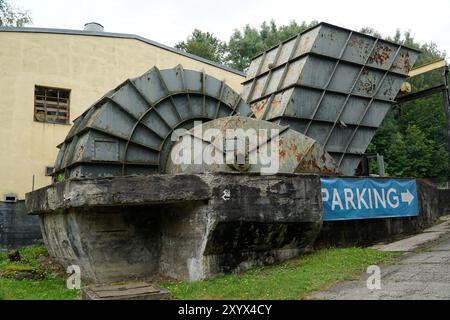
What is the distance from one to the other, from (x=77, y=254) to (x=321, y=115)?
746 centimetres

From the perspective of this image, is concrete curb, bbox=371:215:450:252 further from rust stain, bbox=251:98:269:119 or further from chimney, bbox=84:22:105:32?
chimney, bbox=84:22:105:32

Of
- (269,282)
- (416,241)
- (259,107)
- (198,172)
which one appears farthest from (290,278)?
(259,107)

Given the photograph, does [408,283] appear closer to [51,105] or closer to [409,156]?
[51,105]

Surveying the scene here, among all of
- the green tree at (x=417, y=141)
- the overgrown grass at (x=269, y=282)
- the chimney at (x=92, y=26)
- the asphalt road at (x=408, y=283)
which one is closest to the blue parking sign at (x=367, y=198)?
the overgrown grass at (x=269, y=282)

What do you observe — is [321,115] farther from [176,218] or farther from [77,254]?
[77,254]

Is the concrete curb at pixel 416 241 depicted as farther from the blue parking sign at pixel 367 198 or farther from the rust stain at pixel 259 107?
the rust stain at pixel 259 107

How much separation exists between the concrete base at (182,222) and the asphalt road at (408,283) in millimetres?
1949

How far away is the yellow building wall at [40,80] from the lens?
15719mm

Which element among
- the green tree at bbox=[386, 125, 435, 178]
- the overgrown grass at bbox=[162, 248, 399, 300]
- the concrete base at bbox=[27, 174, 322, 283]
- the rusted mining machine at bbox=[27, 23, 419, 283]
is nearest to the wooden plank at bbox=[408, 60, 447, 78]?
the rusted mining machine at bbox=[27, 23, 419, 283]

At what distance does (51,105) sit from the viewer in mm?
16984

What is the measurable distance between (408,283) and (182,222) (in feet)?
13.1

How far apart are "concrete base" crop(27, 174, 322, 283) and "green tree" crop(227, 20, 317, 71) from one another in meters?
35.5

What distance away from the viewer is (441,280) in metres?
6.31
